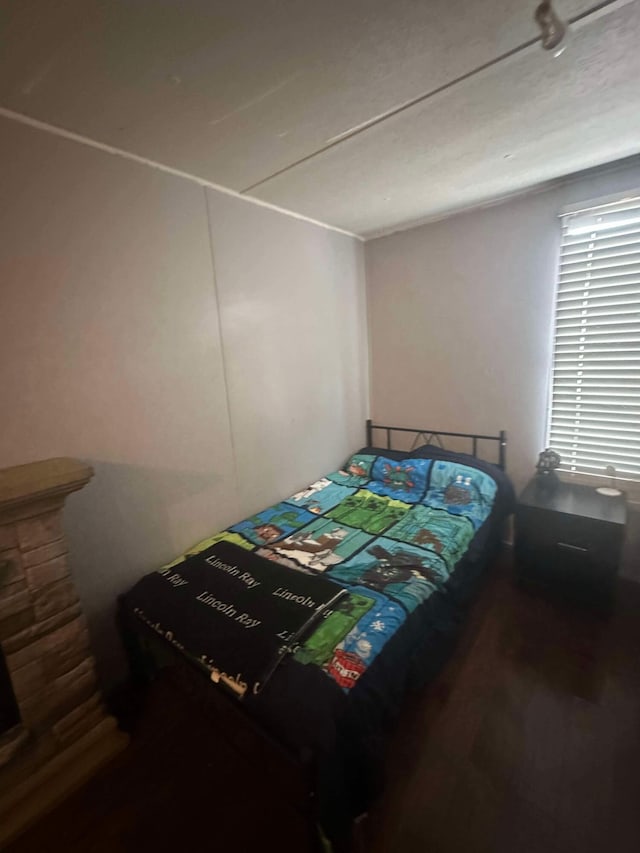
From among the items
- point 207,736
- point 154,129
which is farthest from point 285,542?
point 154,129

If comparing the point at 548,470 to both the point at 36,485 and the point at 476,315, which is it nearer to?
the point at 476,315

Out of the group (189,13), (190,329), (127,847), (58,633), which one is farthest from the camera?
(190,329)

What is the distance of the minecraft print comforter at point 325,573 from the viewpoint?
4.10ft

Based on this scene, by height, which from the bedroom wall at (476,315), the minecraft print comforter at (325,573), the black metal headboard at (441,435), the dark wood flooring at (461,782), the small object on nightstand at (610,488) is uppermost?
the bedroom wall at (476,315)

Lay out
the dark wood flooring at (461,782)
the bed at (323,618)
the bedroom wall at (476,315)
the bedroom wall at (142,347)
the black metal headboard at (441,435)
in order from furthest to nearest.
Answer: the black metal headboard at (441,435) < the bedroom wall at (476,315) < the bedroom wall at (142,347) < the dark wood flooring at (461,782) < the bed at (323,618)

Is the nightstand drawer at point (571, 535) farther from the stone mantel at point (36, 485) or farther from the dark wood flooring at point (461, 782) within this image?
the stone mantel at point (36, 485)

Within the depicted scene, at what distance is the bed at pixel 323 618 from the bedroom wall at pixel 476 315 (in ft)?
1.56

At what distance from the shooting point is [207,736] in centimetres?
151

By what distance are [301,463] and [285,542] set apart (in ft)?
2.55

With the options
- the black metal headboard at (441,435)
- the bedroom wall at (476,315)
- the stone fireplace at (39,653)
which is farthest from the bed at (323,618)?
the bedroom wall at (476,315)

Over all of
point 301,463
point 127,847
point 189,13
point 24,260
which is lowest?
point 127,847

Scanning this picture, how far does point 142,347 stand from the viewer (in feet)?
5.61

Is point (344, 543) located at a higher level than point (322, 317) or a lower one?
lower

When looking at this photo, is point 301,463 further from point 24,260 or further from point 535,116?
point 535,116
